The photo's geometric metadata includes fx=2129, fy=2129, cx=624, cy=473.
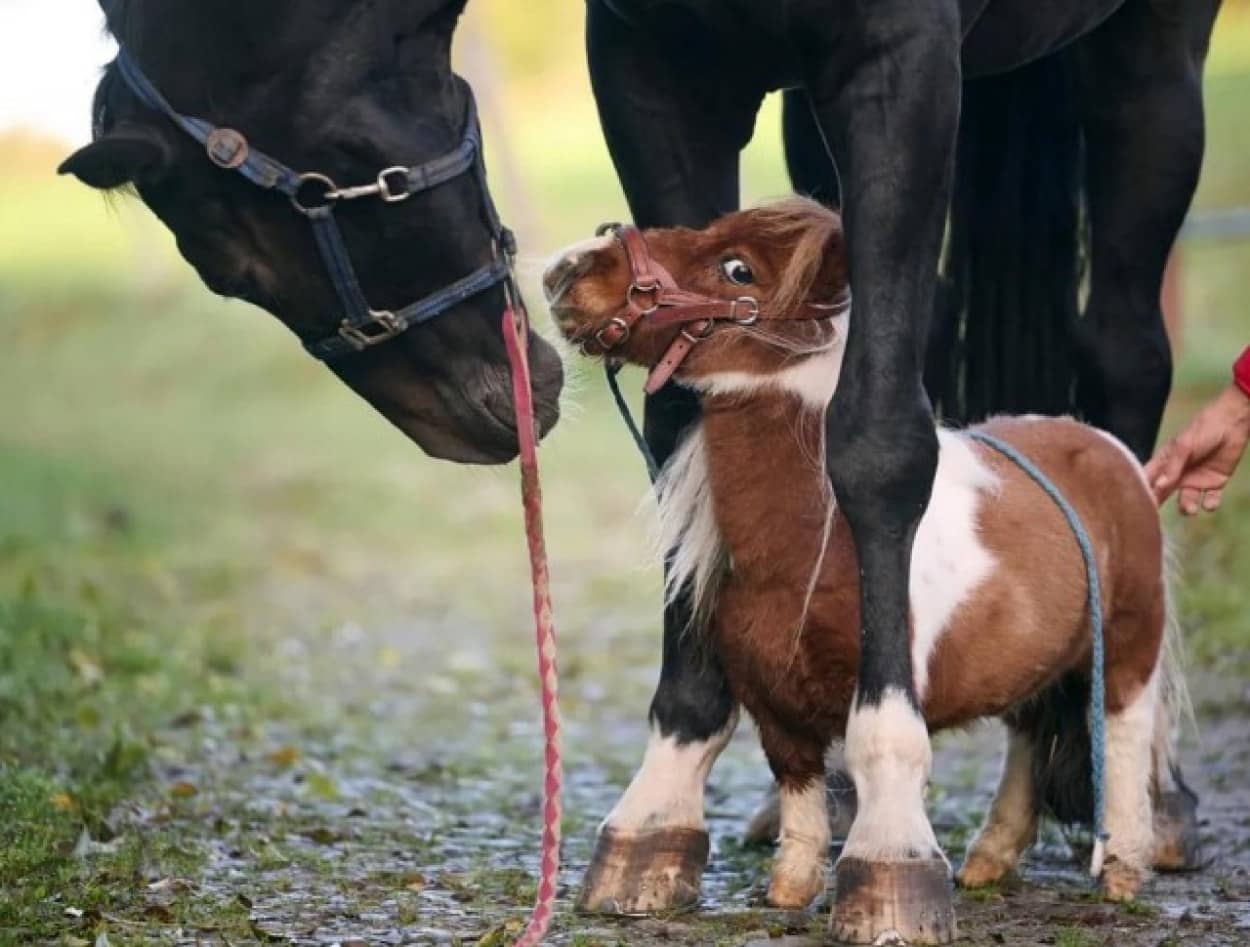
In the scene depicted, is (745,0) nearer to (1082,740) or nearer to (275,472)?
(1082,740)

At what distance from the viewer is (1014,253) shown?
4656mm

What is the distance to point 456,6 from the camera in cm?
349

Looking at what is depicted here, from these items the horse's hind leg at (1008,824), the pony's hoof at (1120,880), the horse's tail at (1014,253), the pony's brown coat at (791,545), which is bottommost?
the pony's hoof at (1120,880)

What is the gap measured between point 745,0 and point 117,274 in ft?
68.3

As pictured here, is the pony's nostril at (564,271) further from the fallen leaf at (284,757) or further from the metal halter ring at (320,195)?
the fallen leaf at (284,757)

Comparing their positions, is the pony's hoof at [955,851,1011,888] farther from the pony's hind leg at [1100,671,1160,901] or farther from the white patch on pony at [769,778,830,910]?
the white patch on pony at [769,778,830,910]

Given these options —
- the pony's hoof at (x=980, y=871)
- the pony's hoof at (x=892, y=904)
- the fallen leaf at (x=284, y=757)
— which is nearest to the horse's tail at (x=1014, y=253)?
the pony's hoof at (x=980, y=871)

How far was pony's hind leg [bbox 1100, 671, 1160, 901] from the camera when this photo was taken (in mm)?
3705

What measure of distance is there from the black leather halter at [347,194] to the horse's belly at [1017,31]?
0.97 meters

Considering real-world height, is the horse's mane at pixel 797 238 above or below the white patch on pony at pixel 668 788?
above

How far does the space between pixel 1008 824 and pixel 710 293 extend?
1.22 meters

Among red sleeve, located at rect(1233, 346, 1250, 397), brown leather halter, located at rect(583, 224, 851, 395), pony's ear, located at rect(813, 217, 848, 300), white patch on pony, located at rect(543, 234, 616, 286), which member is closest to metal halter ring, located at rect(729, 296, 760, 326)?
brown leather halter, located at rect(583, 224, 851, 395)

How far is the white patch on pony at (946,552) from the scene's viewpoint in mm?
3330

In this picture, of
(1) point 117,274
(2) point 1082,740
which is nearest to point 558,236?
(1) point 117,274
